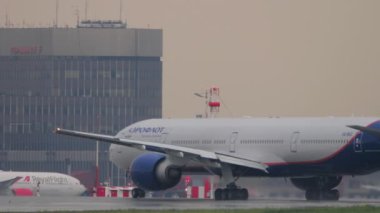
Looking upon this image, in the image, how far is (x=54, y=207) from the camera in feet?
201

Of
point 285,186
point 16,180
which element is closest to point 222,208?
point 285,186

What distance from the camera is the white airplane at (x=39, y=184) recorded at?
118 metres

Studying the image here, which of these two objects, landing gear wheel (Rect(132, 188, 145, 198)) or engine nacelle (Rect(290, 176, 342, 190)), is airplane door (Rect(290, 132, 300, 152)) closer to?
engine nacelle (Rect(290, 176, 342, 190))

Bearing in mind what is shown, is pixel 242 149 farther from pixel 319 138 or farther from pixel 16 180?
pixel 16 180

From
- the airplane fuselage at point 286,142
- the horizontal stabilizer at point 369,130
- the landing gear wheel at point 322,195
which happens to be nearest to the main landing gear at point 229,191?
the airplane fuselage at point 286,142

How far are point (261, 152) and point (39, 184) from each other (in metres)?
46.6

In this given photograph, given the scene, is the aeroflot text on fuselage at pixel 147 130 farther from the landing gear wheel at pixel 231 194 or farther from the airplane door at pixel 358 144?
the airplane door at pixel 358 144

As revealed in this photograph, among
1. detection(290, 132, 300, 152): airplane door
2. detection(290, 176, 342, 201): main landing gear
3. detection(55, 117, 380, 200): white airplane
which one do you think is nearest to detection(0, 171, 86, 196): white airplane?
detection(55, 117, 380, 200): white airplane

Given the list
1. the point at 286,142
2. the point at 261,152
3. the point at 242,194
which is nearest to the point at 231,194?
the point at 242,194

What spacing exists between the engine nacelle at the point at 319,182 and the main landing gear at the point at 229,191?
15.3 ft

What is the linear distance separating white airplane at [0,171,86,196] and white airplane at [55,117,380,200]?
39.7 m

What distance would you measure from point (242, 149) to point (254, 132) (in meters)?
1.16

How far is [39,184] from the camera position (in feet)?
392

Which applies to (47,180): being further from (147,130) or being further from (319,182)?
(319,182)
